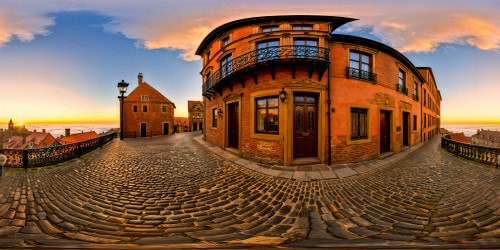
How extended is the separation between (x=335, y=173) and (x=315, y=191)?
85.9 inches

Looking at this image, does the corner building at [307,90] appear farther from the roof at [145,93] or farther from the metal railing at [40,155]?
the roof at [145,93]

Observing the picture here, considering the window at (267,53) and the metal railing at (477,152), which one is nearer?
the metal railing at (477,152)

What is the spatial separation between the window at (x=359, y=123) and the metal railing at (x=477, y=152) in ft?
14.8

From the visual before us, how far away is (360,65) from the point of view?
980 centimetres

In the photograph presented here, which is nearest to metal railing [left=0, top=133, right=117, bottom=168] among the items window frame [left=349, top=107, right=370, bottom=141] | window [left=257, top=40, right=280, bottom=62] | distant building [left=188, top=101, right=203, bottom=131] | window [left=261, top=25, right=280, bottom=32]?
window [left=257, top=40, right=280, bottom=62]

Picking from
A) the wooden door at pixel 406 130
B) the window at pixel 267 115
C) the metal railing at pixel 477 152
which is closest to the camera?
the metal railing at pixel 477 152

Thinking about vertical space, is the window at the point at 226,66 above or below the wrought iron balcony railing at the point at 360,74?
above

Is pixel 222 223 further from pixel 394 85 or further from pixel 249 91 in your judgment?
pixel 394 85

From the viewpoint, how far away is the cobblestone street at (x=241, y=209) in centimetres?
300

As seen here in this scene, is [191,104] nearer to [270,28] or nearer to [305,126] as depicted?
[270,28]

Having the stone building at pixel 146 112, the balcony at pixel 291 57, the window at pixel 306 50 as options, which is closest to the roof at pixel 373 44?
A: the window at pixel 306 50

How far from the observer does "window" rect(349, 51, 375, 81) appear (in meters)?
9.41

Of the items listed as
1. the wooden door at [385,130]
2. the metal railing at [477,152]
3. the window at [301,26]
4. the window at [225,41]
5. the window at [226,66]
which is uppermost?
the window at [225,41]

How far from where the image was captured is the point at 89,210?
3.88 meters
